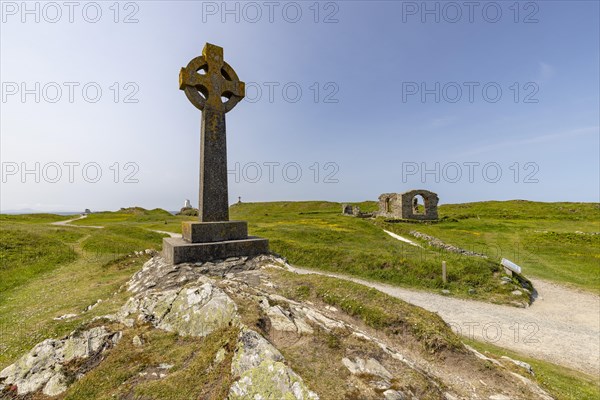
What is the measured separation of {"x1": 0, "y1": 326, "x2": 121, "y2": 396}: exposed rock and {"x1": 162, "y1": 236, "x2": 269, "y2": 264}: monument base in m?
4.35

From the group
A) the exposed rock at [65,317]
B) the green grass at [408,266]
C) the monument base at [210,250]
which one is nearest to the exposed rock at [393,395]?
the monument base at [210,250]

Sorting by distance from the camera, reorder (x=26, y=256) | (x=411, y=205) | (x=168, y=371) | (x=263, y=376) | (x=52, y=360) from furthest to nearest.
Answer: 1. (x=411, y=205)
2. (x=26, y=256)
3. (x=52, y=360)
4. (x=168, y=371)
5. (x=263, y=376)

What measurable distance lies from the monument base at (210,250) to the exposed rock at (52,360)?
435cm

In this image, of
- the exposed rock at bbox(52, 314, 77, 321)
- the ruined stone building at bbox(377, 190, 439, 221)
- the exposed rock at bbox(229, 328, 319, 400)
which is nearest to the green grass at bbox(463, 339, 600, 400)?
the exposed rock at bbox(229, 328, 319, 400)

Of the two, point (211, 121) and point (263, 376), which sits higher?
point (211, 121)

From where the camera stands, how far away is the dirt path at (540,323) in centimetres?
1034

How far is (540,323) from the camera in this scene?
1281 cm

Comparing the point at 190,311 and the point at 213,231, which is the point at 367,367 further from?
the point at 213,231

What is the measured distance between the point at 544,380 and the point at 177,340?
9520 mm

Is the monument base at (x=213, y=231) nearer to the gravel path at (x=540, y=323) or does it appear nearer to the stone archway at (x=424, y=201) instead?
the gravel path at (x=540, y=323)

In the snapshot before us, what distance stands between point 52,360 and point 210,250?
232 inches

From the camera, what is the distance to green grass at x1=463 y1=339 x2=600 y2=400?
7086mm

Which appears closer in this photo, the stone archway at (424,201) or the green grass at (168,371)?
the green grass at (168,371)

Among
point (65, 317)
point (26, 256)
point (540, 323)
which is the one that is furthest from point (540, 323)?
point (26, 256)
